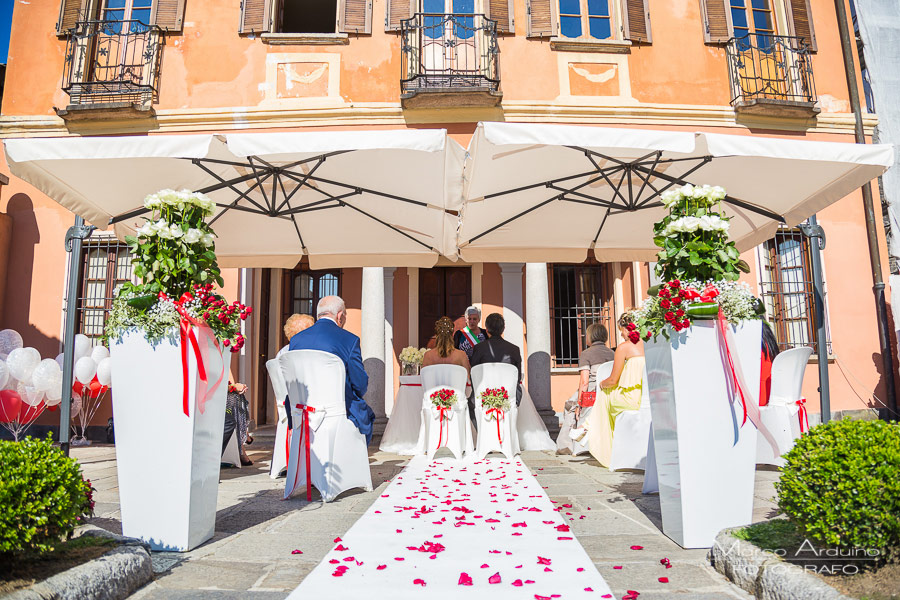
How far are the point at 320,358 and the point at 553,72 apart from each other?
7052 mm

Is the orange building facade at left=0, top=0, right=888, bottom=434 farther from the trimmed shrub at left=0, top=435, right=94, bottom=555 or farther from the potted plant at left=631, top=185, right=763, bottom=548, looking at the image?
the trimmed shrub at left=0, top=435, right=94, bottom=555

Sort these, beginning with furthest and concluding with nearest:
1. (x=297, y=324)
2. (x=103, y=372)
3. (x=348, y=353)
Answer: (x=103, y=372)
(x=297, y=324)
(x=348, y=353)

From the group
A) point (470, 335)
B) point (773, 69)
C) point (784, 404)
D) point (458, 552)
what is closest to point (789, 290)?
point (773, 69)

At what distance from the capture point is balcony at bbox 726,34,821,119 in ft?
31.5

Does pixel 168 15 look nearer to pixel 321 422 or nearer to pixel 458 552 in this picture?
pixel 321 422

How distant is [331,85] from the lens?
9.55m

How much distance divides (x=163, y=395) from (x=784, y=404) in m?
4.87

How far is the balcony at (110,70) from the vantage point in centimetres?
919

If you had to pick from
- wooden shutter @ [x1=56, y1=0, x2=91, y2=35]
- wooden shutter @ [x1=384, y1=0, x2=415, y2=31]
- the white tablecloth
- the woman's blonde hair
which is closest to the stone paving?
the woman's blonde hair

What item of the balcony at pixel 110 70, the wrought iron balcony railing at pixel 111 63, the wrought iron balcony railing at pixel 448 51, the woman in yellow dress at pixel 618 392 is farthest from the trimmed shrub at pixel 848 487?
the wrought iron balcony railing at pixel 111 63

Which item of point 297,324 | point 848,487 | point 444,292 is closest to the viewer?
point 848,487

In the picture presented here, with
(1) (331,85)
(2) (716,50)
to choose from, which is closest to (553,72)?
(2) (716,50)

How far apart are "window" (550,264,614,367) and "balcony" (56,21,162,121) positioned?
24.0 ft

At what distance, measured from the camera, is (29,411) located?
7.27 meters
